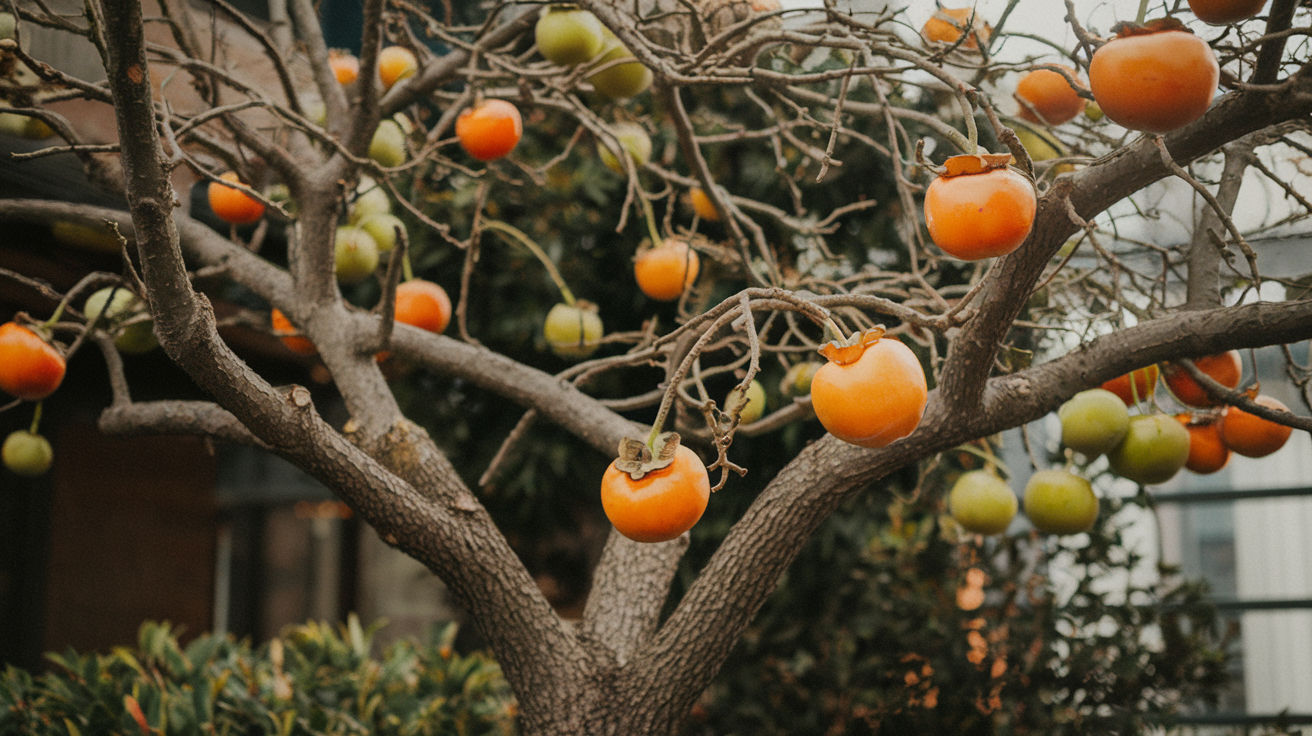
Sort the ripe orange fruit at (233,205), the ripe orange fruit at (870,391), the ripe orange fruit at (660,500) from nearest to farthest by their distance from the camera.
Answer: the ripe orange fruit at (870,391)
the ripe orange fruit at (660,500)
the ripe orange fruit at (233,205)

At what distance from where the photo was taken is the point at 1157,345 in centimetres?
136

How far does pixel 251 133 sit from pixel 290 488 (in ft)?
12.8

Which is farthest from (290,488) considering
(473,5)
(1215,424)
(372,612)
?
(1215,424)

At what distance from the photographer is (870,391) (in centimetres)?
91

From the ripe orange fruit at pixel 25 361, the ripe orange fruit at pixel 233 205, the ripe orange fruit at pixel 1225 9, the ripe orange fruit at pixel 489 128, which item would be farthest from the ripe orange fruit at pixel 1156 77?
the ripe orange fruit at pixel 25 361

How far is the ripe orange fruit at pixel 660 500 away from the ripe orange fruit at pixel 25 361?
50.1 inches

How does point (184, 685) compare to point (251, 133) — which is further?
point (184, 685)

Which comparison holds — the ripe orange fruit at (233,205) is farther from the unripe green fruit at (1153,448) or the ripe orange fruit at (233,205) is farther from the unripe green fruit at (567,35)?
the unripe green fruit at (1153,448)

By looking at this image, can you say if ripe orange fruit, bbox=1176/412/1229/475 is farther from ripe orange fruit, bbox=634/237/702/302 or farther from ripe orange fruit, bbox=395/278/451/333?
ripe orange fruit, bbox=395/278/451/333

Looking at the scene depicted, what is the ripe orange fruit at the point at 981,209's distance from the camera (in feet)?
3.01

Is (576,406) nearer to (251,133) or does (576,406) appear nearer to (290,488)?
(251,133)

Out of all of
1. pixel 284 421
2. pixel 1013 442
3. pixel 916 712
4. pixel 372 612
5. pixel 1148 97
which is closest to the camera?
pixel 1148 97

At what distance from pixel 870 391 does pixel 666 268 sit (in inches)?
46.9

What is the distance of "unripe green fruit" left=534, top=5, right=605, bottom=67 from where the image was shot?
172 cm
